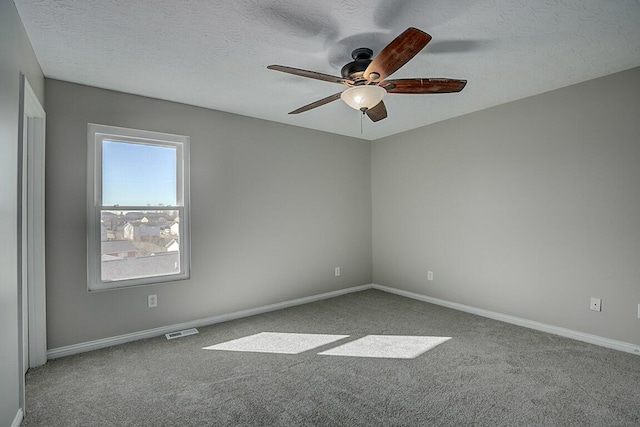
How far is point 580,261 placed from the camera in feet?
10.2

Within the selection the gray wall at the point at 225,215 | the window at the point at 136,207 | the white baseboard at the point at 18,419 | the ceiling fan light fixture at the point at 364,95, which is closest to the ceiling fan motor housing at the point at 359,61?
the ceiling fan light fixture at the point at 364,95

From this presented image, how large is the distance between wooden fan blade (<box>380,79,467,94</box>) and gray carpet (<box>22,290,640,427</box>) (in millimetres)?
2069

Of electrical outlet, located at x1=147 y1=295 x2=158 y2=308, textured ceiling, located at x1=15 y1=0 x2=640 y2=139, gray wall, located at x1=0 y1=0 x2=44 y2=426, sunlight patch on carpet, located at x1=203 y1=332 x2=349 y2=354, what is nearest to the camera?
gray wall, located at x1=0 y1=0 x2=44 y2=426

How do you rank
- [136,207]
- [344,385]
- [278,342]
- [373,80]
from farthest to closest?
[136,207] → [278,342] → [344,385] → [373,80]

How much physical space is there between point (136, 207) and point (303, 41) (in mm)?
2235

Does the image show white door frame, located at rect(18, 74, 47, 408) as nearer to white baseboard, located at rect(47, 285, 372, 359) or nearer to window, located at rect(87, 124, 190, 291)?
white baseboard, located at rect(47, 285, 372, 359)

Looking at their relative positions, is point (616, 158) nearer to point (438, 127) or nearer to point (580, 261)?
point (580, 261)

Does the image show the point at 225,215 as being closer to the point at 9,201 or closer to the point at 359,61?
the point at 9,201

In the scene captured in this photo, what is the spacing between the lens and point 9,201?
71.5 inches

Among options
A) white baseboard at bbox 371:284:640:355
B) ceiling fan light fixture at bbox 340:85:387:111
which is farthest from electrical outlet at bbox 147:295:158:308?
white baseboard at bbox 371:284:640:355

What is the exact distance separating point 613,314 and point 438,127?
264cm

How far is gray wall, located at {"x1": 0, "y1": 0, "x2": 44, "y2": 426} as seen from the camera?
1671 mm

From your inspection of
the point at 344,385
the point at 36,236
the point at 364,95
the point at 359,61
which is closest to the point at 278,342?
the point at 344,385

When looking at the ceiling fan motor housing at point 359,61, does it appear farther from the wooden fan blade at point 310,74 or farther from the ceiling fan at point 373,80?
the wooden fan blade at point 310,74
